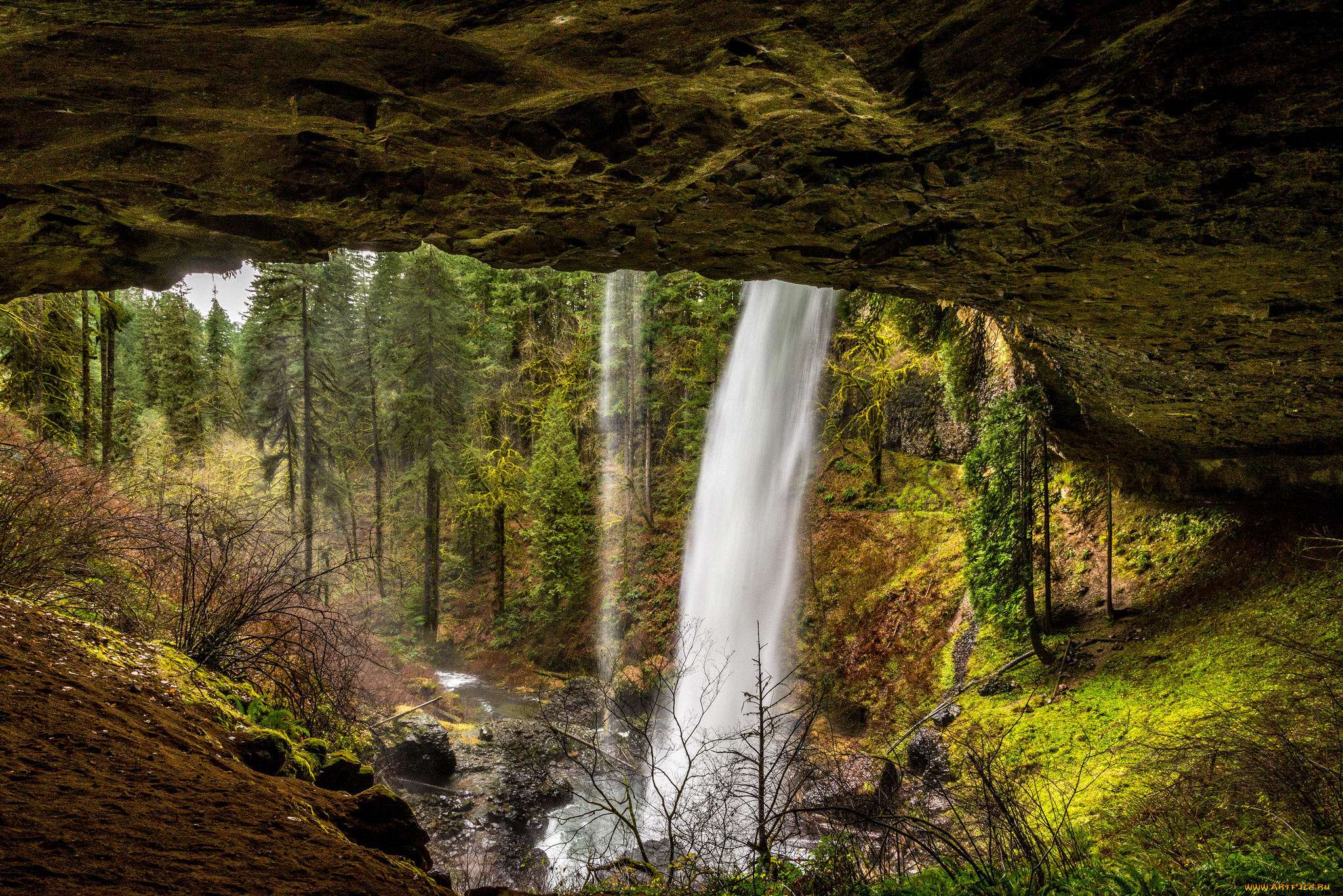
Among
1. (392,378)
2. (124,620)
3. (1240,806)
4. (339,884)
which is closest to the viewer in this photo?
(339,884)

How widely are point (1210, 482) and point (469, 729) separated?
51.3 ft

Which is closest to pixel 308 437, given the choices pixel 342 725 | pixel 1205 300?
pixel 342 725

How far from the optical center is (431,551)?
899 inches

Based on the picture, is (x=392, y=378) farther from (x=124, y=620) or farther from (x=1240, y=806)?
(x=1240, y=806)

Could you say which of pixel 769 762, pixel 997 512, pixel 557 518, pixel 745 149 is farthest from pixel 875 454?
pixel 745 149

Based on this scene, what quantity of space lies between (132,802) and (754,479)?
53.2 ft

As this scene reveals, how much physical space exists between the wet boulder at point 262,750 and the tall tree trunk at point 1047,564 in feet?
32.0

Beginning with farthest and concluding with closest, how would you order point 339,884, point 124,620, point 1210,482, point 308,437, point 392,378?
point 392,378
point 308,437
point 1210,482
point 124,620
point 339,884

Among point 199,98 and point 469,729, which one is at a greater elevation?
point 199,98

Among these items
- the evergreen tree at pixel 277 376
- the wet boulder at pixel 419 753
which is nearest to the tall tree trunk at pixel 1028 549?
the wet boulder at pixel 419 753

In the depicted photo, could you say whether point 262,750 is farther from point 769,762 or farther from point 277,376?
point 277,376

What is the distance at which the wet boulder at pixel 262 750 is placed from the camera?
417cm

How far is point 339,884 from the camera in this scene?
3018 millimetres

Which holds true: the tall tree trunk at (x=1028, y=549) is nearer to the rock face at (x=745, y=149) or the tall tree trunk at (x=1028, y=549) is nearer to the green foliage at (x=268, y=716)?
the rock face at (x=745, y=149)
